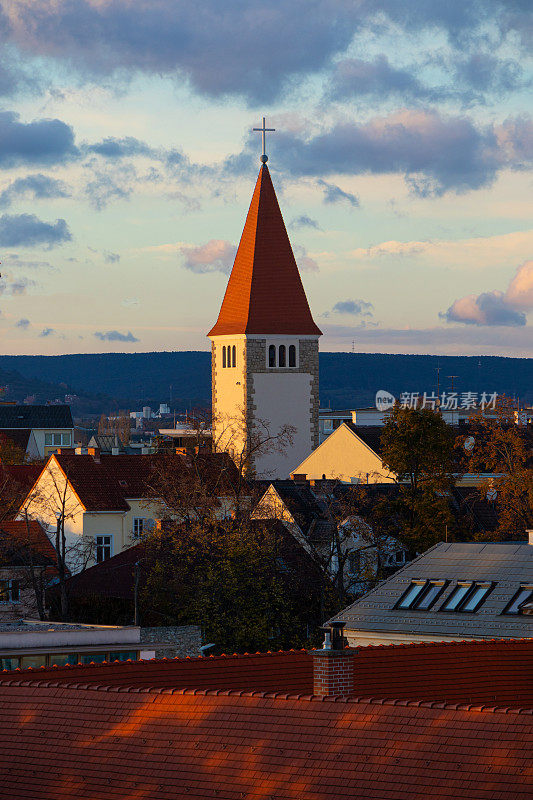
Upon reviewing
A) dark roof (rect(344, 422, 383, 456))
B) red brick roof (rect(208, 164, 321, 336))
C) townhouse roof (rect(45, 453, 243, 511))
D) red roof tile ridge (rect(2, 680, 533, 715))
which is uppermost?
red brick roof (rect(208, 164, 321, 336))

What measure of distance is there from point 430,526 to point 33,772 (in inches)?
1465

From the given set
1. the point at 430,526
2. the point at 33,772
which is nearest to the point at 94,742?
the point at 33,772

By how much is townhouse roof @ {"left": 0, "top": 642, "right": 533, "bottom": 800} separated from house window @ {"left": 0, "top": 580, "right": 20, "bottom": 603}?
1447 inches

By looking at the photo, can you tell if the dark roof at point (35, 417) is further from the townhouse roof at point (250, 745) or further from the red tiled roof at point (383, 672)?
the townhouse roof at point (250, 745)

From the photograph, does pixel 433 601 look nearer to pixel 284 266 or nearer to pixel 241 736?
pixel 241 736

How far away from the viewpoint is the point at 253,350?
91188 mm

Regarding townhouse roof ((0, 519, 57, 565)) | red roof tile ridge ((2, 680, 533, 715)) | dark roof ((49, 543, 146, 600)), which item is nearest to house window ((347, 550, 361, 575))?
dark roof ((49, 543, 146, 600))

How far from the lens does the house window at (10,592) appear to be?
59.5 meters

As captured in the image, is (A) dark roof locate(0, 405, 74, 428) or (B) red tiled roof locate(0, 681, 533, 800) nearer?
(B) red tiled roof locate(0, 681, 533, 800)

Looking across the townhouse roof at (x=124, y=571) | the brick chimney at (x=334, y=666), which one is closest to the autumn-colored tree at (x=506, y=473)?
the townhouse roof at (x=124, y=571)

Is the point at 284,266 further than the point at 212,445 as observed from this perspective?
Yes

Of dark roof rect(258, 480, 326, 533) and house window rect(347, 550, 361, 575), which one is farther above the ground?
dark roof rect(258, 480, 326, 533)

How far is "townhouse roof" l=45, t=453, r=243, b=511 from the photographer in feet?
230

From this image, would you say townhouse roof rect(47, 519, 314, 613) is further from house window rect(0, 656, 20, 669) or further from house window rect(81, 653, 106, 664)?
house window rect(0, 656, 20, 669)
